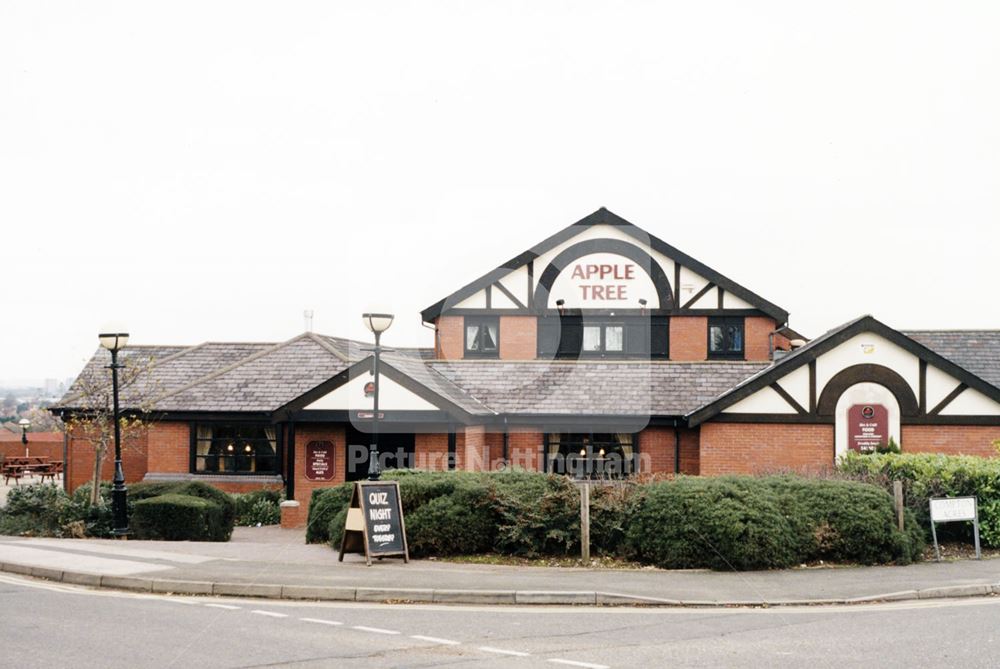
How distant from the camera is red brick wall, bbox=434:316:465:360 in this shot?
34.3 m

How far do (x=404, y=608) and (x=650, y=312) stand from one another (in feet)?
71.3

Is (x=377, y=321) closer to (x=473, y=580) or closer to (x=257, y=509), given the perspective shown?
(x=473, y=580)

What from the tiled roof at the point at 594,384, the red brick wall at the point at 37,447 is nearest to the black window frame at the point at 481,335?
the tiled roof at the point at 594,384

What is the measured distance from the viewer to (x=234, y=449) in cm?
3316

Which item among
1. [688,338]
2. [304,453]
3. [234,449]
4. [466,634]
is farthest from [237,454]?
[466,634]

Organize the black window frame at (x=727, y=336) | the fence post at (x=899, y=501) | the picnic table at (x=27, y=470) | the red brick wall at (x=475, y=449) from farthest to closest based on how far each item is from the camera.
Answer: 1. the picnic table at (x=27, y=470)
2. the black window frame at (x=727, y=336)
3. the red brick wall at (x=475, y=449)
4. the fence post at (x=899, y=501)

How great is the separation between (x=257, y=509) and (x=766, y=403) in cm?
1405

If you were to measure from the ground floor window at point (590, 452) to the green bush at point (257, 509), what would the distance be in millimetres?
7753

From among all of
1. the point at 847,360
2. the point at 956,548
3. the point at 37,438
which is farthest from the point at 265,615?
the point at 37,438

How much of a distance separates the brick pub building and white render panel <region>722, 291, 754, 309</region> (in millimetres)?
45

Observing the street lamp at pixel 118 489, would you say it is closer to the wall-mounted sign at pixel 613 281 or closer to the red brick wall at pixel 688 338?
the wall-mounted sign at pixel 613 281

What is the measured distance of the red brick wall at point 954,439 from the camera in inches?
1060

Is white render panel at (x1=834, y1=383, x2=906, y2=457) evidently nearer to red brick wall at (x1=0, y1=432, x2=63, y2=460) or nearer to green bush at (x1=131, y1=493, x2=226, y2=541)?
green bush at (x1=131, y1=493, x2=226, y2=541)

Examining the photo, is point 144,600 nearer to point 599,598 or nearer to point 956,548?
point 599,598
